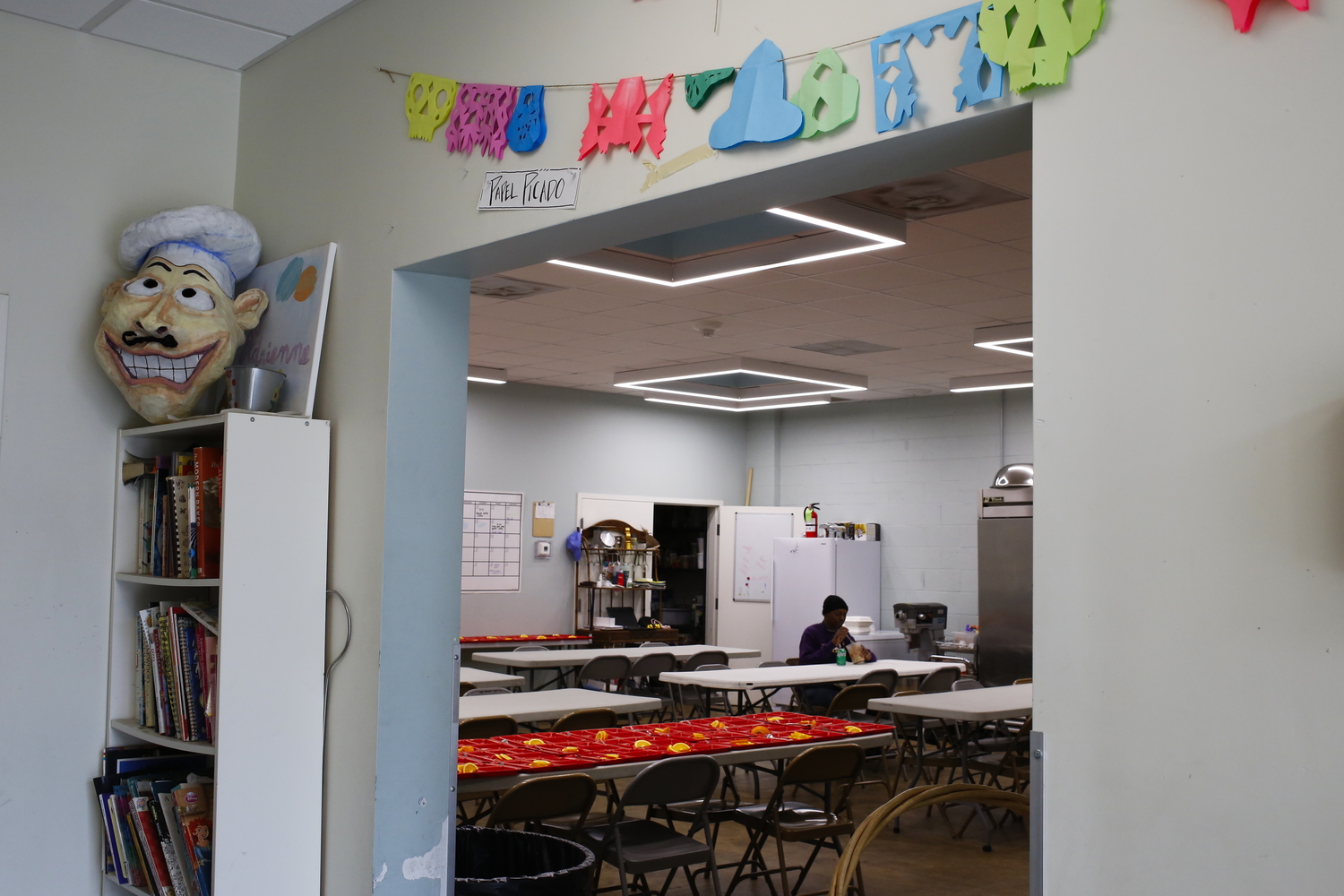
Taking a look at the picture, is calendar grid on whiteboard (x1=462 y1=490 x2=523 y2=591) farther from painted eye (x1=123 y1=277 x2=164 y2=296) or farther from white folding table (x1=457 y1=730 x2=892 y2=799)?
painted eye (x1=123 y1=277 x2=164 y2=296)

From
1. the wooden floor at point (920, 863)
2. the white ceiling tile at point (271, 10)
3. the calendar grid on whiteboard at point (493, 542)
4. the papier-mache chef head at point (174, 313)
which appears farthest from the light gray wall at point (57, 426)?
the calendar grid on whiteboard at point (493, 542)

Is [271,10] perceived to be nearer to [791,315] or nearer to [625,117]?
[625,117]

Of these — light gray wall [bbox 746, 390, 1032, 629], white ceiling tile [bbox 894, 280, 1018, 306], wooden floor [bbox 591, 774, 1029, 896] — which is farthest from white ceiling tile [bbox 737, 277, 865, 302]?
light gray wall [bbox 746, 390, 1032, 629]

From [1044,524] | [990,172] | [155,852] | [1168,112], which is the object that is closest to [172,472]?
[155,852]

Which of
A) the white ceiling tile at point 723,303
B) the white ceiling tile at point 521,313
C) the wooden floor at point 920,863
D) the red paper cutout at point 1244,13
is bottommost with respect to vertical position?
the wooden floor at point 920,863

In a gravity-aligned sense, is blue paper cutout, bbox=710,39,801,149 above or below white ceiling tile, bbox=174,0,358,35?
below

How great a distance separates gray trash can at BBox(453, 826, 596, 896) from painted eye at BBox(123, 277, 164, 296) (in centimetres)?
184

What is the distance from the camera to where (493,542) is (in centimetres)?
1043

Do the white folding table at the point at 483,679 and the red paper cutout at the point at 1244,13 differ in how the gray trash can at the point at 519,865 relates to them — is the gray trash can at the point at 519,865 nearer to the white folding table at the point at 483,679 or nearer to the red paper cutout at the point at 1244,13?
the red paper cutout at the point at 1244,13

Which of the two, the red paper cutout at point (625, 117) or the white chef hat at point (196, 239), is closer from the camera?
the red paper cutout at point (625, 117)

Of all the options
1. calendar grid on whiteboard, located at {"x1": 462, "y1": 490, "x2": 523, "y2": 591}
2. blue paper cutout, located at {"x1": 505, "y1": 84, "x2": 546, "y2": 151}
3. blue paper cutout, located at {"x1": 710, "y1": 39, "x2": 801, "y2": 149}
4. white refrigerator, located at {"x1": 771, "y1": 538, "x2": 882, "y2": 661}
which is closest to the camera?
blue paper cutout, located at {"x1": 710, "y1": 39, "x2": 801, "y2": 149}

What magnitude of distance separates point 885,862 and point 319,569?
3.97m

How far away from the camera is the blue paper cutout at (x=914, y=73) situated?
1.72 m

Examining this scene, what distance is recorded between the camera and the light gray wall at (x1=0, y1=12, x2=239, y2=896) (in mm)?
3217
